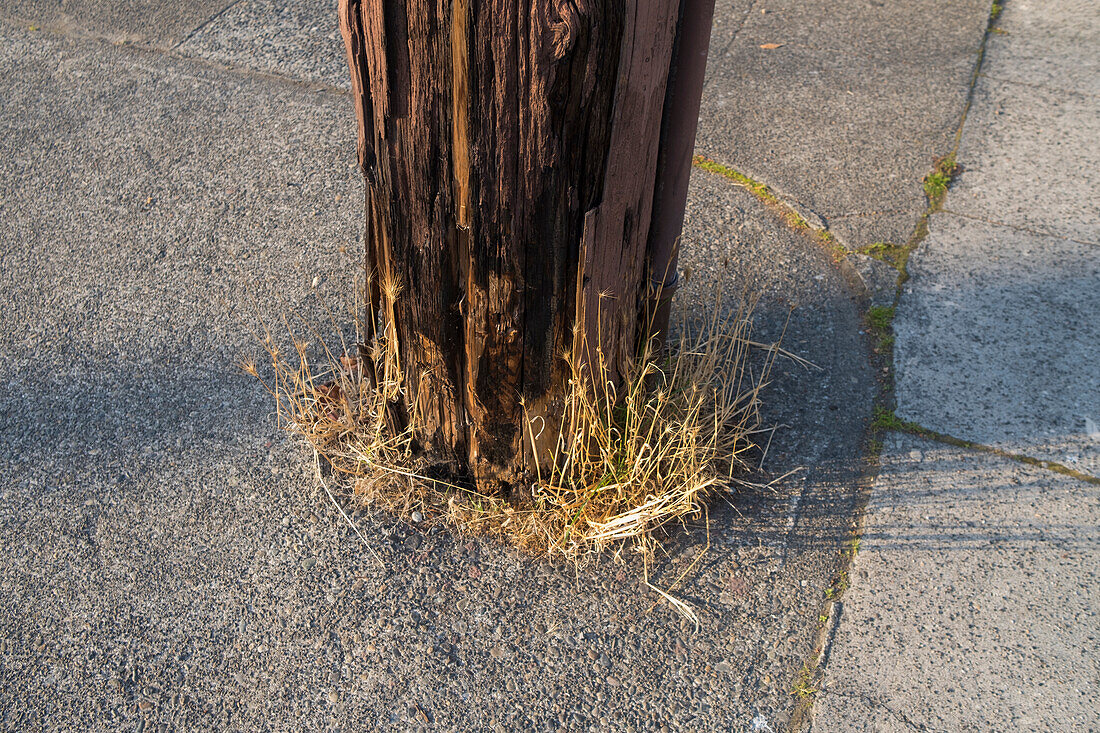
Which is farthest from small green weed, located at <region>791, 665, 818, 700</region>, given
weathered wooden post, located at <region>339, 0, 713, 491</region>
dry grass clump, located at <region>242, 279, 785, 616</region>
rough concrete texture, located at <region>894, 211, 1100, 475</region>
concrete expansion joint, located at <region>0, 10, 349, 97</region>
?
concrete expansion joint, located at <region>0, 10, 349, 97</region>

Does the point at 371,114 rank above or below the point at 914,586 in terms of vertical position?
above

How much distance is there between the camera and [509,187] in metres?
1.95

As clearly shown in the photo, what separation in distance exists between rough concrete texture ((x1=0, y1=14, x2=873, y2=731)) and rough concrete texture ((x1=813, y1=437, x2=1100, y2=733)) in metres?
0.13

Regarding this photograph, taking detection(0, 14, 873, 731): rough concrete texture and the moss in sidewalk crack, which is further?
the moss in sidewalk crack

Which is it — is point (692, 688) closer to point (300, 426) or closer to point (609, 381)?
point (609, 381)

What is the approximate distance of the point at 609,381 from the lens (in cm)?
232

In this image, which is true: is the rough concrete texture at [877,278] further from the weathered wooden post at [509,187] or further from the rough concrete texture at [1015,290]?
the weathered wooden post at [509,187]

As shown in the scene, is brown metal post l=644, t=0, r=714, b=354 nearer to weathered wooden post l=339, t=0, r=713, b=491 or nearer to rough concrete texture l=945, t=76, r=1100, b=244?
weathered wooden post l=339, t=0, r=713, b=491

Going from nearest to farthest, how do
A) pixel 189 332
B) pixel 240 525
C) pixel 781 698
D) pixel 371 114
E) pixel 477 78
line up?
pixel 477 78 < pixel 371 114 < pixel 781 698 < pixel 240 525 < pixel 189 332

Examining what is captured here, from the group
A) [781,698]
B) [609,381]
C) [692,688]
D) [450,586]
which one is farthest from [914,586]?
[450,586]

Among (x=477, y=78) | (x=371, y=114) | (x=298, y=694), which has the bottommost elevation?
(x=298, y=694)

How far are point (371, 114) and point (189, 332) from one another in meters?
1.51

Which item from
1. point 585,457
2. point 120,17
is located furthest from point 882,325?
point 120,17

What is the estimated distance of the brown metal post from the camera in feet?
6.48
